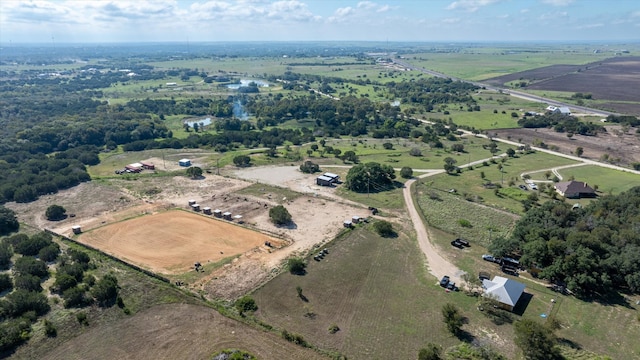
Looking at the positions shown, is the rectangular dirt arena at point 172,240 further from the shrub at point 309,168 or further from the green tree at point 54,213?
the shrub at point 309,168

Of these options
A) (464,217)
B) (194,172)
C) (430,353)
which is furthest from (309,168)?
(430,353)

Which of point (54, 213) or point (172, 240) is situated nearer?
point (172, 240)

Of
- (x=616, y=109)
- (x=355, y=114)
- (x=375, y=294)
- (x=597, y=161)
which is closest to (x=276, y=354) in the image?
(x=375, y=294)

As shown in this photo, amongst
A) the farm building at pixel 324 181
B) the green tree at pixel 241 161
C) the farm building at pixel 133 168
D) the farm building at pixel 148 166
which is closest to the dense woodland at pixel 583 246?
the farm building at pixel 324 181

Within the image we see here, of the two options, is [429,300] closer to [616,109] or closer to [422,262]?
[422,262]

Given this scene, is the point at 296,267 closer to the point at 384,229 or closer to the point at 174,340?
the point at 174,340
